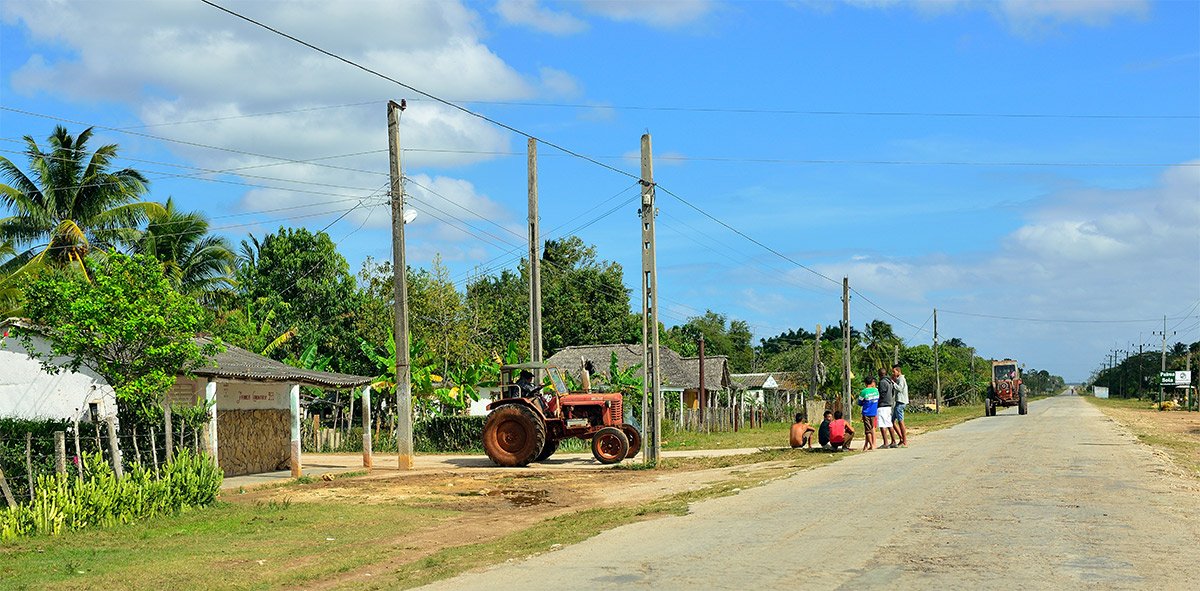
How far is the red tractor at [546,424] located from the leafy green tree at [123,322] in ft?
28.6

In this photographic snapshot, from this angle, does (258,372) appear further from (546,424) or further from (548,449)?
(548,449)

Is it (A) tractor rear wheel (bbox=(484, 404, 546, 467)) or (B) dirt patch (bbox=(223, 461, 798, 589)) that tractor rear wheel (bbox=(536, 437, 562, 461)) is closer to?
(A) tractor rear wheel (bbox=(484, 404, 546, 467))

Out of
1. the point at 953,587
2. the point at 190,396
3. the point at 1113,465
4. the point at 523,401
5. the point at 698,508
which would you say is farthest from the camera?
the point at 523,401

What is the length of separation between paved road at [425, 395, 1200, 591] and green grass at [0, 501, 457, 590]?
2.47 meters

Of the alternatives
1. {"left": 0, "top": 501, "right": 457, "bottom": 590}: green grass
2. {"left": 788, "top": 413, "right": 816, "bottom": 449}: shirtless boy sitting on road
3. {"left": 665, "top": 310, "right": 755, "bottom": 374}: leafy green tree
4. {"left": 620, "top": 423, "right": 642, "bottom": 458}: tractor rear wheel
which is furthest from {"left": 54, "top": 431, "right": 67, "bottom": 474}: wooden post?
{"left": 665, "top": 310, "right": 755, "bottom": 374}: leafy green tree

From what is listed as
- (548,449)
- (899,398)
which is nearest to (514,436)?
(548,449)

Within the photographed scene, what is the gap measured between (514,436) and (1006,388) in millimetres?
44013

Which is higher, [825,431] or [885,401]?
[885,401]

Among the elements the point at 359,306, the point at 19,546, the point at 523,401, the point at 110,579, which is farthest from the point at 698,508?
the point at 359,306

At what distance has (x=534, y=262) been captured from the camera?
30406 millimetres

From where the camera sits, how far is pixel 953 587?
9.29m

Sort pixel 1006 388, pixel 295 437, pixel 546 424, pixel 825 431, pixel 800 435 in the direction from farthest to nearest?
pixel 1006 388, pixel 800 435, pixel 825 431, pixel 546 424, pixel 295 437

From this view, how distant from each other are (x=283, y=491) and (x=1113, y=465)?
15.0 m

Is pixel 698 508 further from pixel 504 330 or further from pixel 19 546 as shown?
pixel 504 330
